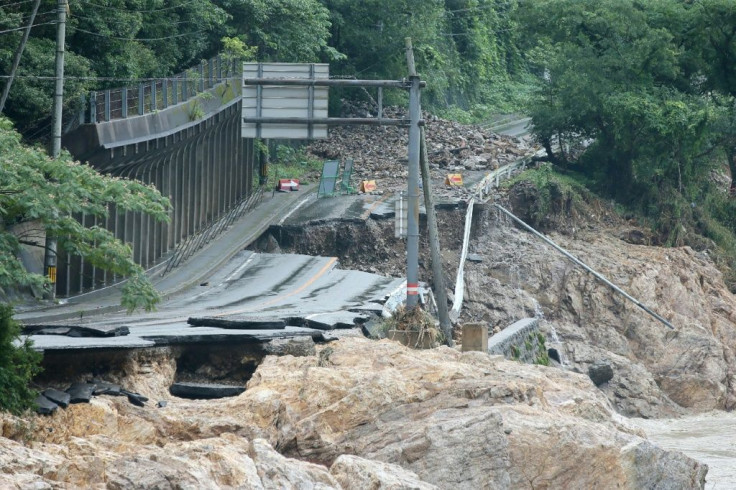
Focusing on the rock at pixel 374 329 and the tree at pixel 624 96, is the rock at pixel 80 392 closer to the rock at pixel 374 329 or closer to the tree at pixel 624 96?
the rock at pixel 374 329

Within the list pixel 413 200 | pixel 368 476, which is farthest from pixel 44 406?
pixel 413 200

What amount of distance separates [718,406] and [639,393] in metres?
2.97

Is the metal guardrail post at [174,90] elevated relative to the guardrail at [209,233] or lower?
elevated

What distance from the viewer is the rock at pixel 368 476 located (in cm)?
1460

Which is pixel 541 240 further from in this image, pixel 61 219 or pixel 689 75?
pixel 61 219

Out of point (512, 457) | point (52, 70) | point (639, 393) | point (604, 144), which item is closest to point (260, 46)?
point (604, 144)

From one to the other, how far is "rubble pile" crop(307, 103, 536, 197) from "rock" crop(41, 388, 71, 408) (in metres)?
37.9

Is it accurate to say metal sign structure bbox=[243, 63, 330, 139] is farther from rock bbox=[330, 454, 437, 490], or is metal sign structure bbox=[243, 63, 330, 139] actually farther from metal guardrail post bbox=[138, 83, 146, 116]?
rock bbox=[330, 454, 437, 490]

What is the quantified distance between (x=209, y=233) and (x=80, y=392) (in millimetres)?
31027

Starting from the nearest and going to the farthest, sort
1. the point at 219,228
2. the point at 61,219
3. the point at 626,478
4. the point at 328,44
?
the point at 626,478, the point at 61,219, the point at 219,228, the point at 328,44

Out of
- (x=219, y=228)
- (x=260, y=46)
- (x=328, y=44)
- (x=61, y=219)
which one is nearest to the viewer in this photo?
(x=61, y=219)

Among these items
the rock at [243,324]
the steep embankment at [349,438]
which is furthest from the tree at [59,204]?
the steep embankment at [349,438]

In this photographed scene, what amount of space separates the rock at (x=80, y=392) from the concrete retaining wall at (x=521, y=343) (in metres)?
15.3

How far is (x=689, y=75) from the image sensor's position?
59.0 m
